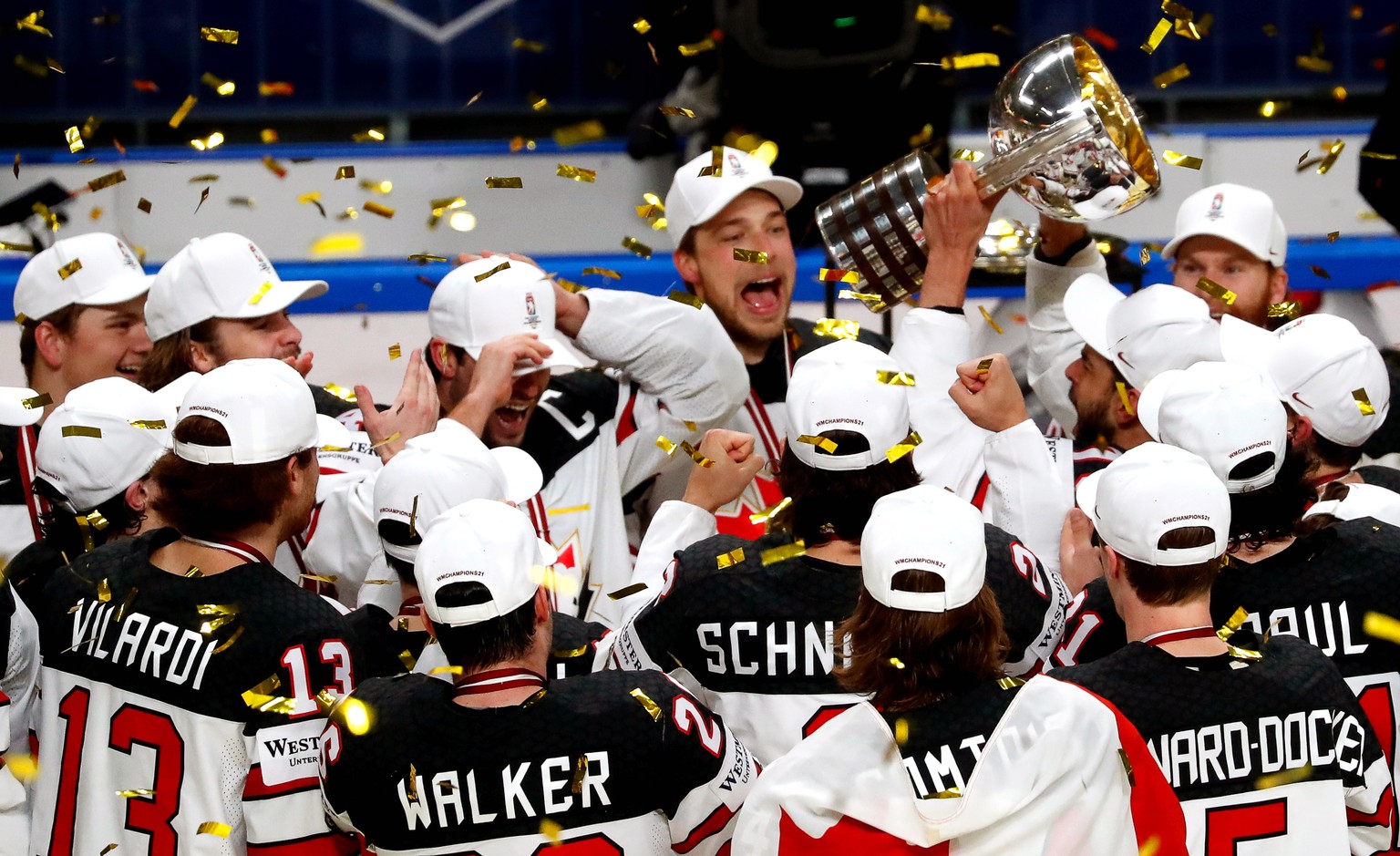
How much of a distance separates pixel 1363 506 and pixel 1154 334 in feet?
2.33

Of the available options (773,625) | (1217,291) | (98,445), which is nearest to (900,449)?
(773,625)

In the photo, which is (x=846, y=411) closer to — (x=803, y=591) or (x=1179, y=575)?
(x=803, y=591)

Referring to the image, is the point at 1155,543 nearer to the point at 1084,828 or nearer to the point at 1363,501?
the point at 1084,828

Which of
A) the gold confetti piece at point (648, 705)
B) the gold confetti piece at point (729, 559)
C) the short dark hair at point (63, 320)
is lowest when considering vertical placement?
the short dark hair at point (63, 320)

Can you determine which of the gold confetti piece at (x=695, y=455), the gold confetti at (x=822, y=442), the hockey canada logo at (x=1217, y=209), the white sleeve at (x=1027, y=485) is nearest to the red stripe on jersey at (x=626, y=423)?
the gold confetti piece at (x=695, y=455)

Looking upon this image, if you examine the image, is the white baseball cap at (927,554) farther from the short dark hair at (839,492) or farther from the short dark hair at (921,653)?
the short dark hair at (839,492)

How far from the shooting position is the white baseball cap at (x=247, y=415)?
2.97m

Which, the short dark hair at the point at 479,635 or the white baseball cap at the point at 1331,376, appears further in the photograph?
the white baseball cap at the point at 1331,376

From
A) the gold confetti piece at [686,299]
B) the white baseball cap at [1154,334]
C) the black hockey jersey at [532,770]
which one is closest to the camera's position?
the black hockey jersey at [532,770]

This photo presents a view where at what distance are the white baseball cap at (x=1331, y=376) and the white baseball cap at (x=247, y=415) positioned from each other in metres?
1.96

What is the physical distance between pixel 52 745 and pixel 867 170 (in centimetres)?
409

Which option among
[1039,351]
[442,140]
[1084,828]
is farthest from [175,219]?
[1084,828]

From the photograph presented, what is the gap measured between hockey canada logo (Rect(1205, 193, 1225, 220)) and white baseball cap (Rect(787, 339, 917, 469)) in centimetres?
192

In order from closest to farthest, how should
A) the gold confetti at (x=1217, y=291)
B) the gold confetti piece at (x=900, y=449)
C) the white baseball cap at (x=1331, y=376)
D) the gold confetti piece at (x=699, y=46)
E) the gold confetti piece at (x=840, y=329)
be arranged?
the gold confetti piece at (x=900, y=449) < the white baseball cap at (x=1331, y=376) < the gold confetti piece at (x=840, y=329) < the gold confetti at (x=1217, y=291) < the gold confetti piece at (x=699, y=46)
